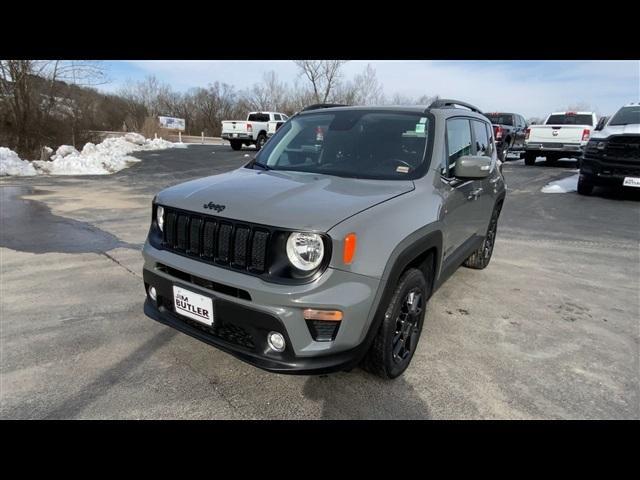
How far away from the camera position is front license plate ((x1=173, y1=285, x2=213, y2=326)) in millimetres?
2285

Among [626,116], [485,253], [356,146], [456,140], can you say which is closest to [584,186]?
[626,116]

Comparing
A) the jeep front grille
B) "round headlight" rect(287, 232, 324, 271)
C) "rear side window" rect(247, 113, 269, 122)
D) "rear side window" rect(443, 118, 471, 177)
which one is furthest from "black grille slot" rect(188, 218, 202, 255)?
"rear side window" rect(247, 113, 269, 122)

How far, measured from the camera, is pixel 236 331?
2.27m

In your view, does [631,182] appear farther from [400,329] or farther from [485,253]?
[400,329]

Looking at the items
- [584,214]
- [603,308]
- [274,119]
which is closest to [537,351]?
[603,308]

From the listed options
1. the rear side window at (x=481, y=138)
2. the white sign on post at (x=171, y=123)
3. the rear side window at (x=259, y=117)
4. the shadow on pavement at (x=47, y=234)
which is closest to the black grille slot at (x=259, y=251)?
the rear side window at (x=481, y=138)

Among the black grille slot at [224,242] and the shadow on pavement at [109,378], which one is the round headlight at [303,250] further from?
Answer: the shadow on pavement at [109,378]

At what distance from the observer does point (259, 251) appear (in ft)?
7.14

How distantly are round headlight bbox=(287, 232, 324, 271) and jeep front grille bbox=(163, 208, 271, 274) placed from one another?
0.46 feet

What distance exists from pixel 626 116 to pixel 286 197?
448 inches

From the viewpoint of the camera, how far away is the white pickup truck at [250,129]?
24016 millimetres

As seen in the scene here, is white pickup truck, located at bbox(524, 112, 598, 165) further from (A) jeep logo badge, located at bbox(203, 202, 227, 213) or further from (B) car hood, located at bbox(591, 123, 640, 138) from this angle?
(A) jeep logo badge, located at bbox(203, 202, 227, 213)

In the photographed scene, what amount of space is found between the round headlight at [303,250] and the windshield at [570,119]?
16954 mm
